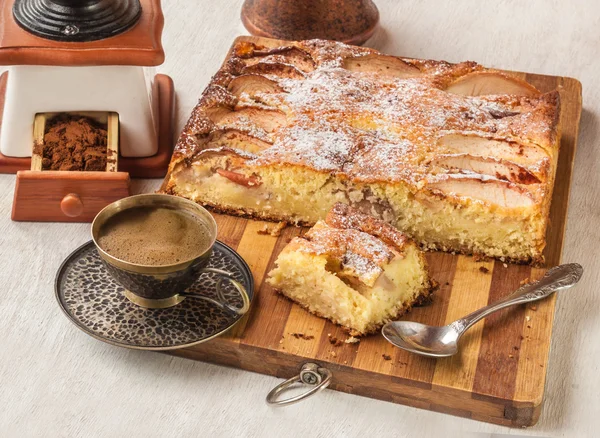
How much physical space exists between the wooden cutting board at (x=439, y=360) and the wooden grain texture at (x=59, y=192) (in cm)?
58

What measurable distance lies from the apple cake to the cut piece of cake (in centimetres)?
24

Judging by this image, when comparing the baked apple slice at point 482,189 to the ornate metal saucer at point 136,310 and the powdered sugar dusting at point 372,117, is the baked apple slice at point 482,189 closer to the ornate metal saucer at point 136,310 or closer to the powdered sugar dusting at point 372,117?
the powdered sugar dusting at point 372,117

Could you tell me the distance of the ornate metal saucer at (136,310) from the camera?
9.77ft

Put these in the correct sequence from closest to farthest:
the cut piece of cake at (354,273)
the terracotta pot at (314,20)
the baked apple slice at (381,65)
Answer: the cut piece of cake at (354,273) → the baked apple slice at (381,65) → the terracotta pot at (314,20)

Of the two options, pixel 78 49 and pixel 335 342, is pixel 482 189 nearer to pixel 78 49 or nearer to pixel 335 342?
pixel 335 342

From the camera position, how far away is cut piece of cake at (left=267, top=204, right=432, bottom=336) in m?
3.02

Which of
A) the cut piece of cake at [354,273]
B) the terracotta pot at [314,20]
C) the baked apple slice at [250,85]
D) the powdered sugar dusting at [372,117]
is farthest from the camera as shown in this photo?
the terracotta pot at [314,20]

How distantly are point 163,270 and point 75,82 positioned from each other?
101 cm

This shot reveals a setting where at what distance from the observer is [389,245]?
3162mm

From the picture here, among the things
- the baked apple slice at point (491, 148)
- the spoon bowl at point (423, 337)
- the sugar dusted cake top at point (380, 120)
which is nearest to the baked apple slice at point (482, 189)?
the sugar dusted cake top at point (380, 120)

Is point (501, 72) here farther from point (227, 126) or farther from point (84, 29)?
point (84, 29)

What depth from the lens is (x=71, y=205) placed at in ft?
11.5

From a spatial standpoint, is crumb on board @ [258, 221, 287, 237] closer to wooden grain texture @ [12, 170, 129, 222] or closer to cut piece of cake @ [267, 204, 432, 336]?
cut piece of cake @ [267, 204, 432, 336]

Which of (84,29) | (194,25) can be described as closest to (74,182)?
(84,29)
